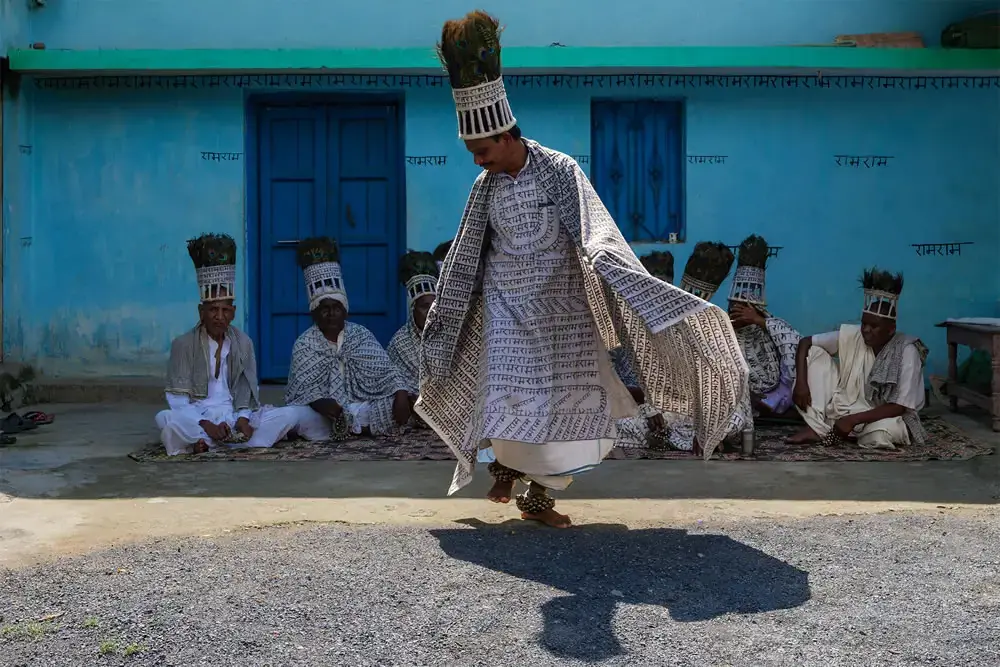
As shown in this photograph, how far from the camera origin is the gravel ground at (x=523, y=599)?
12.2 feet

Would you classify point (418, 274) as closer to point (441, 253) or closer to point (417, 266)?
point (417, 266)

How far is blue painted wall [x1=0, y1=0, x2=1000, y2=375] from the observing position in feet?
33.0

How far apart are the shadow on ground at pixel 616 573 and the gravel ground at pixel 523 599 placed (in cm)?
1

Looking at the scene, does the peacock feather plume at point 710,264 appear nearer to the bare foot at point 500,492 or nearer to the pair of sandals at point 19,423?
the bare foot at point 500,492

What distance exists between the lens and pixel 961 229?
10.2 meters

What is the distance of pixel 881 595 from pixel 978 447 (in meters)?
3.67

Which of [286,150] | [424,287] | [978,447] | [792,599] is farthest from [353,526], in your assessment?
[286,150]

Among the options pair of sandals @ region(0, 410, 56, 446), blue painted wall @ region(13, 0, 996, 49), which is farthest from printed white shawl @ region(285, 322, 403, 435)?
blue painted wall @ region(13, 0, 996, 49)

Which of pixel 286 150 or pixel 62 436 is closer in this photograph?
pixel 62 436

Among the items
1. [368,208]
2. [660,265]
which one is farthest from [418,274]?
[368,208]

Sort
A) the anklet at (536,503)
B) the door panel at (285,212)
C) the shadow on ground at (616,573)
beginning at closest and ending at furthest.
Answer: the shadow on ground at (616,573)
the anklet at (536,503)
the door panel at (285,212)

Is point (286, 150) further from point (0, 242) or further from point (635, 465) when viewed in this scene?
point (635, 465)

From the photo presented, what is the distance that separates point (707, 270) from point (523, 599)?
4385mm

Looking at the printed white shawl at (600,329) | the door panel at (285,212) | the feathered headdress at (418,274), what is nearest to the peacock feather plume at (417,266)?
the feathered headdress at (418,274)
